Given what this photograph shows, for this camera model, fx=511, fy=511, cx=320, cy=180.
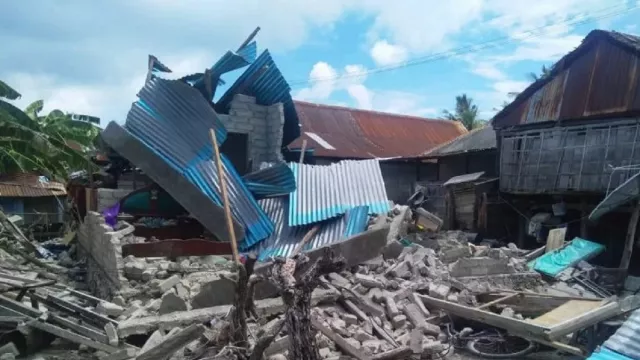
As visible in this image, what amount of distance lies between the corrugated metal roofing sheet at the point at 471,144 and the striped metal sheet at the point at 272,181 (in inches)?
426

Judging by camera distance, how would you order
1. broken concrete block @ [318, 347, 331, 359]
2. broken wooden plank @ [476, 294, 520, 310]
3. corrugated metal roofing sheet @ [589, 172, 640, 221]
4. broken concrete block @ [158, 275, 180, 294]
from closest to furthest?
1. broken concrete block @ [318, 347, 331, 359]
2. broken concrete block @ [158, 275, 180, 294]
3. broken wooden plank @ [476, 294, 520, 310]
4. corrugated metal roofing sheet @ [589, 172, 640, 221]

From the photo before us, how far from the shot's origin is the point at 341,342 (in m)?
6.65

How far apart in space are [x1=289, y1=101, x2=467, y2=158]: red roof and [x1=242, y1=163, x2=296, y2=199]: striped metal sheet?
843 cm

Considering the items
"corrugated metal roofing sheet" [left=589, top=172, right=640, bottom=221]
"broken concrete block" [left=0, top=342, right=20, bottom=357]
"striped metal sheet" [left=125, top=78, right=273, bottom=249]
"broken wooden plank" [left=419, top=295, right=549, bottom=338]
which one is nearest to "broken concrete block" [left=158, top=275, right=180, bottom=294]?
"broken concrete block" [left=0, top=342, right=20, bottom=357]

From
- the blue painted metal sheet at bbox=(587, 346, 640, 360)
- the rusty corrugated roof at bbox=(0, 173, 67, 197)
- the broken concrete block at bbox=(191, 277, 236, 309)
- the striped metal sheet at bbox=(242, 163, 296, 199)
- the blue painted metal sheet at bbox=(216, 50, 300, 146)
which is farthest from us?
the rusty corrugated roof at bbox=(0, 173, 67, 197)

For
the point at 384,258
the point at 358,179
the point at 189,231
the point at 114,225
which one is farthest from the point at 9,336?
the point at 358,179

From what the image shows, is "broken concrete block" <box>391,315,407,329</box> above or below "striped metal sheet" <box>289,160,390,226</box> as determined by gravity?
below

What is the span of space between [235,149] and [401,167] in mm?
10271

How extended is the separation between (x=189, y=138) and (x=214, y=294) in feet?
13.5

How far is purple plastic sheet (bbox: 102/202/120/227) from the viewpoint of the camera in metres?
10.3

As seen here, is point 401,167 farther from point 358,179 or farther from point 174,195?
point 174,195

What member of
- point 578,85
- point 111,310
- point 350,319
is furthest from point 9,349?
point 578,85

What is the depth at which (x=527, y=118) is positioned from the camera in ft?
56.1

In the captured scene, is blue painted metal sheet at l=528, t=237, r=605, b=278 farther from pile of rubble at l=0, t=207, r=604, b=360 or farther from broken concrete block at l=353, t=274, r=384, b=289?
broken concrete block at l=353, t=274, r=384, b=289
